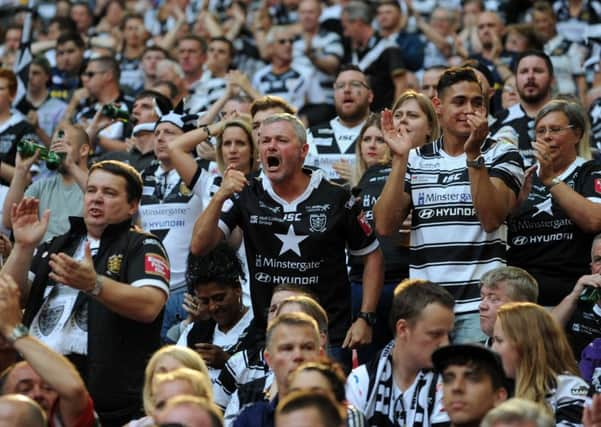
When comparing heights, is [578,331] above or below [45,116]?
below

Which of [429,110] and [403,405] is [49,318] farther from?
[429,110]

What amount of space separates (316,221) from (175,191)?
8.09 ft

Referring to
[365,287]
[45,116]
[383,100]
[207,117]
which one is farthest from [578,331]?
[45,116]

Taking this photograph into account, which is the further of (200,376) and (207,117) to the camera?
(207,117)

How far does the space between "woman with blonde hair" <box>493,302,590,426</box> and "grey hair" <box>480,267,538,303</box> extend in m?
0.62

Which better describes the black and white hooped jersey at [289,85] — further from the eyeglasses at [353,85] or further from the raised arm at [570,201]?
the raised arm at [570,201]

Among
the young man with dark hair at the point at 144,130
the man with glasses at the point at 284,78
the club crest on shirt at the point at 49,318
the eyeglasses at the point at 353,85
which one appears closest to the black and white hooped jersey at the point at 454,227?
the club crest on shirt at the point at 49,318

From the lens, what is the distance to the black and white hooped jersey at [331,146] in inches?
449

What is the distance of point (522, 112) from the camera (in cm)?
1120

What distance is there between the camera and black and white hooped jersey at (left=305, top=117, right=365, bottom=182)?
1140 cm

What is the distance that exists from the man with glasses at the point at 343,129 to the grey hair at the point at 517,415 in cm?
525

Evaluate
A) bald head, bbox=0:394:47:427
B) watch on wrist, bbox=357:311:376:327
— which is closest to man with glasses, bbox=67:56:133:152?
watch on wrist, bbox=357:311:376:327

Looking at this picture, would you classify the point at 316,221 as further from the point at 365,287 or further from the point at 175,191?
the point at 175,191

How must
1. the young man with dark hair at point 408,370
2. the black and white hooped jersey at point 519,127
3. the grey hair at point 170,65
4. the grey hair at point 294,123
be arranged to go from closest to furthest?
the young man with dark hair at point 408,370, the grey hair at point 294,123, the black and white hooped jersey at point 519,127, the grey hair at point 170,65
